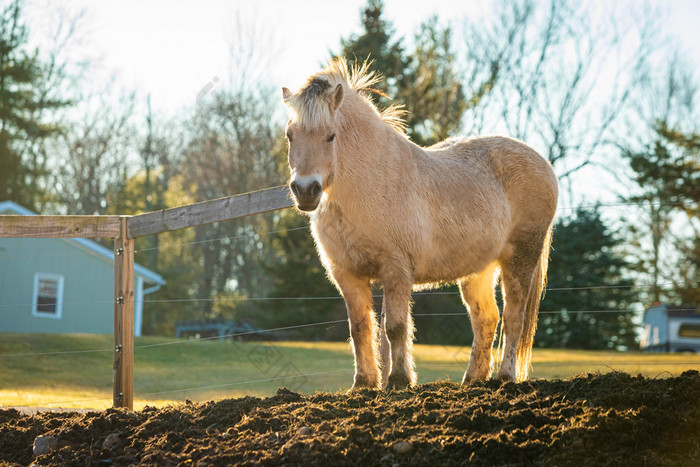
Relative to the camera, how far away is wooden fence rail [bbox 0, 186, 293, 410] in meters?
5.77

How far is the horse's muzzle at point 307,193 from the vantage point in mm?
4340

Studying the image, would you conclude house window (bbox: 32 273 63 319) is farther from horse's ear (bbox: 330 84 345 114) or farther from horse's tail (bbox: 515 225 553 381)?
horse's ear (bbox: 330 84 345 114)

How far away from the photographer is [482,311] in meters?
6.09

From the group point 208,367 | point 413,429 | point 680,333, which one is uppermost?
point 413,429

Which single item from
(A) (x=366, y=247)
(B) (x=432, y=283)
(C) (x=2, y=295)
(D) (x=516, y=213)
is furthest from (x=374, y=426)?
(C) (x=2, y=295)

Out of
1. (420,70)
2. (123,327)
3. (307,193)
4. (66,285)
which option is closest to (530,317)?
(307,193)

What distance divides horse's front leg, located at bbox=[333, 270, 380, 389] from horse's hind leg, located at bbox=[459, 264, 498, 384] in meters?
1.24

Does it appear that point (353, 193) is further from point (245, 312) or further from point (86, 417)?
point (245, 312)

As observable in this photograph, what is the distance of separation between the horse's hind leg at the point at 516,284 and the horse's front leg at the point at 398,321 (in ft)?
4.54

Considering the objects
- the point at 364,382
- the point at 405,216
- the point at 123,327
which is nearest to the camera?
the point at 405,216

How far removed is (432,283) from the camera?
5.68 m

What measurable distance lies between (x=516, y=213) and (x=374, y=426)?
3.07 metres

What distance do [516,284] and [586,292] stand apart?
16298 millimetres

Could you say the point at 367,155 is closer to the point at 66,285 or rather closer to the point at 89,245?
the point at 89,245
